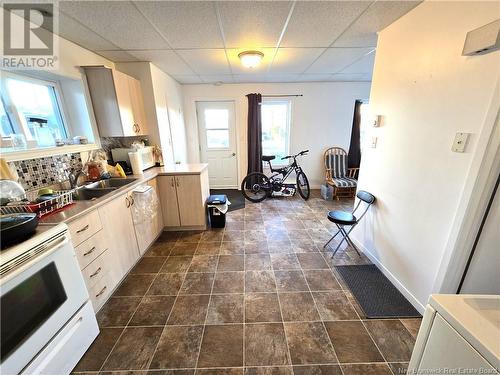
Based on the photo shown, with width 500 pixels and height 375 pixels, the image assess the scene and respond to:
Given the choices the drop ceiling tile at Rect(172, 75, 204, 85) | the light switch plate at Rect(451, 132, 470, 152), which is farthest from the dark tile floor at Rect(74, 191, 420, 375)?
the drop ceiling tile at Rect(172, 75, 204, 85)

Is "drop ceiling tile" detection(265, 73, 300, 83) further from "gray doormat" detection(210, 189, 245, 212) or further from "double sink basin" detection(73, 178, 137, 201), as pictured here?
"double sink basin" detection(73, 178, 137, 201)

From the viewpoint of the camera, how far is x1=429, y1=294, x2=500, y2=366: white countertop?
0.62 metres

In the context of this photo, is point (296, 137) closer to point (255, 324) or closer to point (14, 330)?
point (255, 324)

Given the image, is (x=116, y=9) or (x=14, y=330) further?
(x=116, y=9)

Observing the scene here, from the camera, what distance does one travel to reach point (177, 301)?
177 cm

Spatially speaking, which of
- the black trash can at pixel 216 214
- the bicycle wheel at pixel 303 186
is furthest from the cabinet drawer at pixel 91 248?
the bicycle wheel at pixel 303 186

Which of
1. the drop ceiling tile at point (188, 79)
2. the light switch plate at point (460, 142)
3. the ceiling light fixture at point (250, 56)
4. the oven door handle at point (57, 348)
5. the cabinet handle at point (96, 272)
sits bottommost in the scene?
the oven door handle at point (57, 348)

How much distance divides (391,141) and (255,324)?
202 centimetres

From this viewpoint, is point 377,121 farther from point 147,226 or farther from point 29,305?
point 29,305

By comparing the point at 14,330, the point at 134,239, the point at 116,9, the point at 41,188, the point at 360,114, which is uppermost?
the point at 116,9

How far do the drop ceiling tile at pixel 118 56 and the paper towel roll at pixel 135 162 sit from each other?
1225 millimetres

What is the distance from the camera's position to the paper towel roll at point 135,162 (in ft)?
8.52

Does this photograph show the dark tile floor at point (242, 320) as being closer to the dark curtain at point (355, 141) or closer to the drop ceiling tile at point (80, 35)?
the drop ceiling tile at point (80, 35)

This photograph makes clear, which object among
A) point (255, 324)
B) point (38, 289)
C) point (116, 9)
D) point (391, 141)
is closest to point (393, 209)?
point (391, 141)
